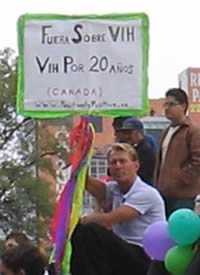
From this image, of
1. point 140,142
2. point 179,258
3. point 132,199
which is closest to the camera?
point 179,258

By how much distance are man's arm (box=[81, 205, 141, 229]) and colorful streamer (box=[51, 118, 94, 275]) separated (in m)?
0.23

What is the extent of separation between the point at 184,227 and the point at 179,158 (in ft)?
7.31

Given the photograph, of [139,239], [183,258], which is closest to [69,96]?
[139,239]

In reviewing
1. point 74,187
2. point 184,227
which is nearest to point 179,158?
point 74,187

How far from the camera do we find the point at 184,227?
14.4 ft

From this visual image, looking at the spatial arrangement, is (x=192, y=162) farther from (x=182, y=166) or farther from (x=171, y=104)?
(x=171, y=104)

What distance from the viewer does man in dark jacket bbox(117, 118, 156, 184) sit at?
6766 mm

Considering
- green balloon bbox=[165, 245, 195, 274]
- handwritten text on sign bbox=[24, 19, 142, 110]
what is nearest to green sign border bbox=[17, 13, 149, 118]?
handwritten text on sign bbox=[24, 19, 142, 110]

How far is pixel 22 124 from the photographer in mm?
33969

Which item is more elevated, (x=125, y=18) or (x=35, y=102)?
(x=125, y=18)

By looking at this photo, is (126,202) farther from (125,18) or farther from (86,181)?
(125,18)

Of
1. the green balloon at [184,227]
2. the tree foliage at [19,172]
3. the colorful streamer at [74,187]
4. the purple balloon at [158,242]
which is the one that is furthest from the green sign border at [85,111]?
the tree foliage at [19,172]

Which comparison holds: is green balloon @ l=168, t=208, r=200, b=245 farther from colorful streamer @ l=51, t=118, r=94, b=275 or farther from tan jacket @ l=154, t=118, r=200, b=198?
tan jacket @ l=154, t=118, r=200, b=198

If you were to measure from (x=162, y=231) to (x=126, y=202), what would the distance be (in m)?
0.99
